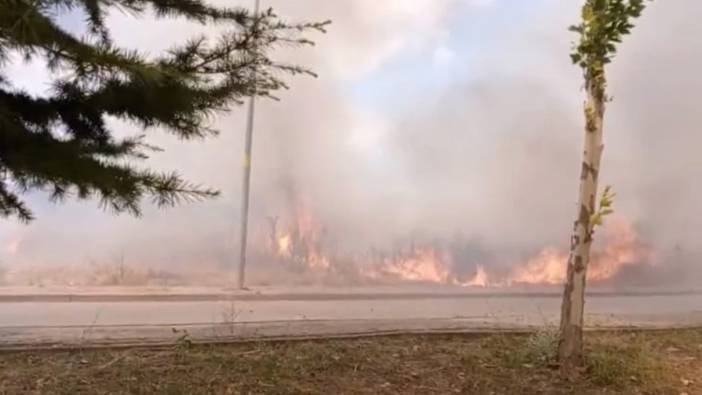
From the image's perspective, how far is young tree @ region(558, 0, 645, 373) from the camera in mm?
5023

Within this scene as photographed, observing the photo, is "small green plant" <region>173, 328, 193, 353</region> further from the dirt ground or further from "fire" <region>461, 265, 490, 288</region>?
"fire" <region>461, 265, 490, 288</region>

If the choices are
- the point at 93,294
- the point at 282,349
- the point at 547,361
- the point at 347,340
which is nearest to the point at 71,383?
the point at 282,349

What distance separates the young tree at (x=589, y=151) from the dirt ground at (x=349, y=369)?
0.21 meters

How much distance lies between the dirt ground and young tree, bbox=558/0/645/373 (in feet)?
0.69

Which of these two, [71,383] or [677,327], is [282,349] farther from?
[677,327]

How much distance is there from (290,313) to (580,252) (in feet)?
15.3

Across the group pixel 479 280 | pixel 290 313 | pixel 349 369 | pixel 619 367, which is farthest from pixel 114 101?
pixel 479 280

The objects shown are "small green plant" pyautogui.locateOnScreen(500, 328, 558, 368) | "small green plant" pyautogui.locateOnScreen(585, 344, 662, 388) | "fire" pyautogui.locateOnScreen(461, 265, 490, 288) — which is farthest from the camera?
"fire" pyautogui.locateOnScreen(461, 265, 490, 288)

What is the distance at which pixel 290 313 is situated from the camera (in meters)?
9.02

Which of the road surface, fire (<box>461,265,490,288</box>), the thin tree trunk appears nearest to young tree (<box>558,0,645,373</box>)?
the thin tree trunk

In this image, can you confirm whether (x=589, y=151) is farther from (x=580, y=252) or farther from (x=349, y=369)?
(x=349, y=369)

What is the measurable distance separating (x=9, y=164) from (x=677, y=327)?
20.7 feet

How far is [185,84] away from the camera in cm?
313

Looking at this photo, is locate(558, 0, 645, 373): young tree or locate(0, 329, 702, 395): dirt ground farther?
locate(558, 0, 645, 373): young tree
